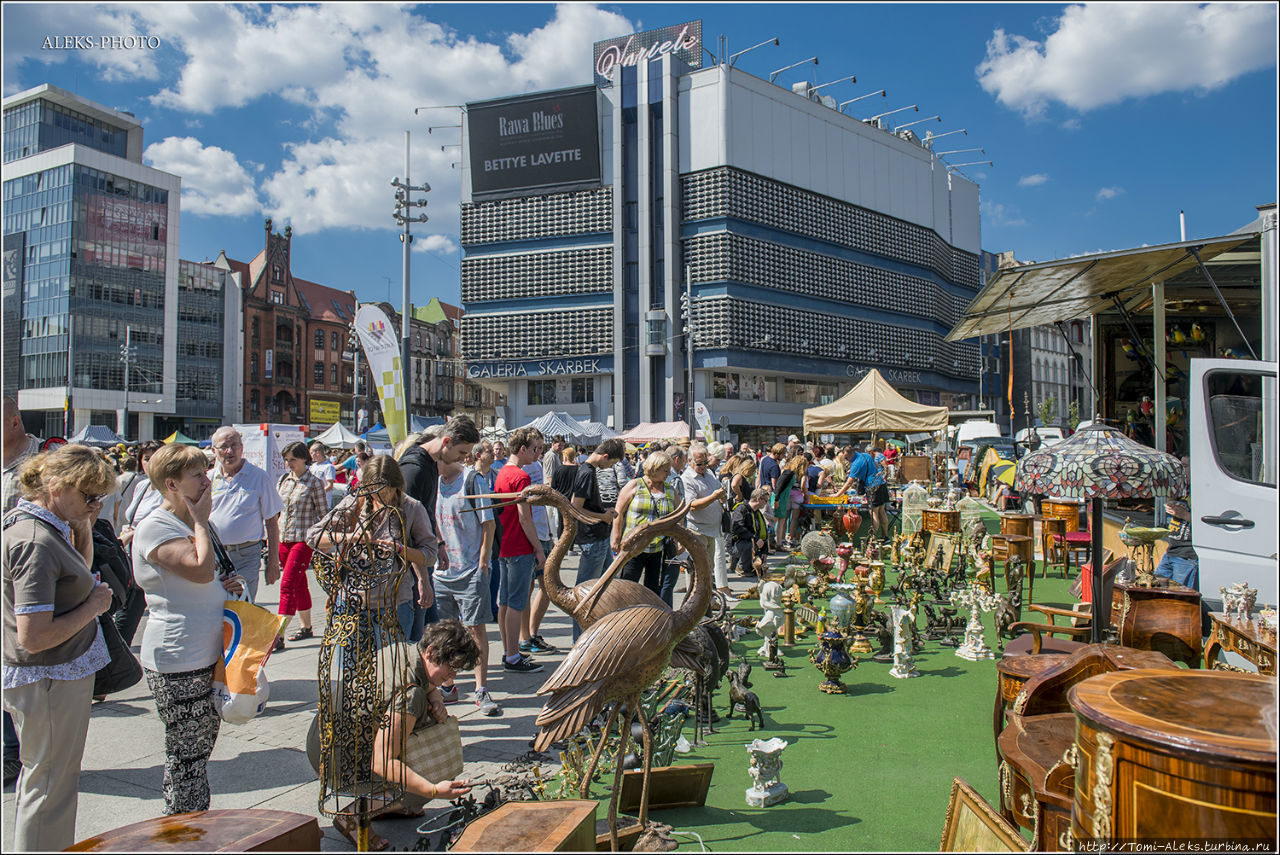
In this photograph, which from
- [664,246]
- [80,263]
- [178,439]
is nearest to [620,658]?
[178,439]

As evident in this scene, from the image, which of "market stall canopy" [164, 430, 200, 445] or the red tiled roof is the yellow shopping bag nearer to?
"market stall canopy" [164, 430, 200, 445]

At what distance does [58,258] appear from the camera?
4712cm

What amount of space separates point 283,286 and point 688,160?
41.7 metres

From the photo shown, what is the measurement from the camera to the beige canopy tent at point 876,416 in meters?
13.3

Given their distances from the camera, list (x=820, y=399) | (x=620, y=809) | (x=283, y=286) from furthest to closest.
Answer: (x=283, y=286) < (x=820, y=399) < (x=620, y=809)

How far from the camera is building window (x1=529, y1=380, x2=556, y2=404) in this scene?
38906 millimetres

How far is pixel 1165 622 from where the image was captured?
4219mm

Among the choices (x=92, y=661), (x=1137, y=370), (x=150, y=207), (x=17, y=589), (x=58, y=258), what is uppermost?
(x=150, y=207)

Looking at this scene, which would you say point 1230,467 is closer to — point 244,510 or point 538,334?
point 244,510

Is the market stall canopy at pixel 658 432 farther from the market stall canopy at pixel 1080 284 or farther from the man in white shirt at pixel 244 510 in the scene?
the man in white shirt at pixel 244 510

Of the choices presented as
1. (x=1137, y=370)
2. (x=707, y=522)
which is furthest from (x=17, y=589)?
(x=1137, y=370)

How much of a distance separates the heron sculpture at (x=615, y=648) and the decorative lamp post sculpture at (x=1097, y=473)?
260 cm

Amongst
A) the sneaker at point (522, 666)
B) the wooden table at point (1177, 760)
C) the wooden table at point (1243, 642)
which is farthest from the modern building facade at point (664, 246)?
the wooden table at point (1177, 760)

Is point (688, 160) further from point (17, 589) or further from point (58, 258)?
point (58, 258)
